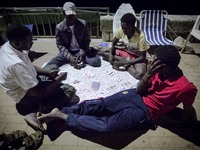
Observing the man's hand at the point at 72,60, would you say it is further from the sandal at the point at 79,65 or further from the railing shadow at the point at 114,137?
the railing shadow at the point at 114,137

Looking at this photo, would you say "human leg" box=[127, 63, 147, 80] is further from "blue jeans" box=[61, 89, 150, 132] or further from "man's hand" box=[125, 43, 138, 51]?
"blue jeans" box=[61, 89, 150, 132]

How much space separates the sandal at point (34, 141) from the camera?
8.92ft

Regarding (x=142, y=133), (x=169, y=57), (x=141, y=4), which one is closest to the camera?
(x=169, y=57)

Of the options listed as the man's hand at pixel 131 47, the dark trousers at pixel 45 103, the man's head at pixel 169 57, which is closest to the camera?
the man's head at pixel 169 57

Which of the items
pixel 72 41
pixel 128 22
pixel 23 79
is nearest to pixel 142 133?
pixel 23 79

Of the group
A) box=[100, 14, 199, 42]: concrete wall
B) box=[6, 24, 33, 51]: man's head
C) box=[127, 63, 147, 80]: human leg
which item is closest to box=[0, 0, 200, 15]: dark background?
box=[100, 14, 199, 42]: concrete wall

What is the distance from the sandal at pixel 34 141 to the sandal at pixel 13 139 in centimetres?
9

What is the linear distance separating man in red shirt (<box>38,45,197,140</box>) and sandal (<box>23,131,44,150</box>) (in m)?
0.25

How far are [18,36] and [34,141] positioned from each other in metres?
1.61

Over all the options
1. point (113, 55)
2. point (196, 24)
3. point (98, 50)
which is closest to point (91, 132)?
point (113, 55)

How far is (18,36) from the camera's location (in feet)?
8.57

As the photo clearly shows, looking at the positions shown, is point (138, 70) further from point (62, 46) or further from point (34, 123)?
point (34, 123)

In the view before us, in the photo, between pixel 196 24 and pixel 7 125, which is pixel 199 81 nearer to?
pixel 196 24

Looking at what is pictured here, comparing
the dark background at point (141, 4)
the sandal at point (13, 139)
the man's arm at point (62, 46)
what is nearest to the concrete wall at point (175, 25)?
the man's arm at point (62, 46)
